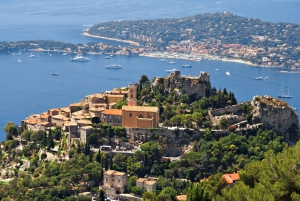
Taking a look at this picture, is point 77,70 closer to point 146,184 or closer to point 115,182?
point 115,182

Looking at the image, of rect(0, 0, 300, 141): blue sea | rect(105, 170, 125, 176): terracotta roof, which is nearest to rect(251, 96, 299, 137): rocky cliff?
rect(105, 170, 125, 176): terracotta roof

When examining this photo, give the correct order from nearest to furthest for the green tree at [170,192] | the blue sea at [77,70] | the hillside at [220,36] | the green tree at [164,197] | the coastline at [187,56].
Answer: the green tree at [164,197] → the green tree at [170,192] → the blue sea at [77,70] → the coastline at [187,56] → the hillside at [220,36]

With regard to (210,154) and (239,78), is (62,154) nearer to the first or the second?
(210,154)

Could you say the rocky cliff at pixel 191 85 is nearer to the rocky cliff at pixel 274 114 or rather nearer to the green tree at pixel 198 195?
the rocky cliff at pixel 274 114

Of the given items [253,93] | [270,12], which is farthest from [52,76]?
[270,12]

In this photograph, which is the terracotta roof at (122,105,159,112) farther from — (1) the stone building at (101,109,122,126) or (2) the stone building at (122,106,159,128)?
(1) the stone building at (101,109,122,126)

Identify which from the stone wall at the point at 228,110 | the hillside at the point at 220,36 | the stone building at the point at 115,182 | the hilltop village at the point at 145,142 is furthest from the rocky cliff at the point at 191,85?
the hillside at the point at 220,36

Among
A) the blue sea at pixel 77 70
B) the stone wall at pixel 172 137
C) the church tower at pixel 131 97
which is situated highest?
the church tower at pixel 131 97
